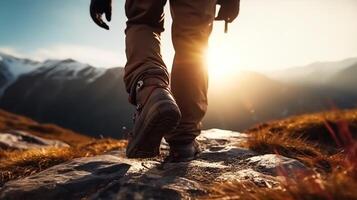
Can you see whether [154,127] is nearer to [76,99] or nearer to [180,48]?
[180,48]

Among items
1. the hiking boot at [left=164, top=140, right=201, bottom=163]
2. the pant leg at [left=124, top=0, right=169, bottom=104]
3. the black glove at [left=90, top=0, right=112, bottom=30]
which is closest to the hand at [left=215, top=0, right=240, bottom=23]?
the pant leg at [left=124, top=0, right=169, bottom=104]

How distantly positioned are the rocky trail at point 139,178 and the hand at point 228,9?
1.47 meters

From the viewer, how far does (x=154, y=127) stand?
3119 mm

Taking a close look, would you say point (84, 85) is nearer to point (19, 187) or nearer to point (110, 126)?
point (110, 126)

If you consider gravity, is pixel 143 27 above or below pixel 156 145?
above

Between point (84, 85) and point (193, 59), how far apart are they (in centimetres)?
16603

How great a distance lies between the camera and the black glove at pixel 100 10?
3793 mm

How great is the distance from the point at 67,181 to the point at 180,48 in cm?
142

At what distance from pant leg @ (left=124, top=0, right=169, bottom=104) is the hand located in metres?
0.96

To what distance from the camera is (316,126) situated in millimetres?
8227

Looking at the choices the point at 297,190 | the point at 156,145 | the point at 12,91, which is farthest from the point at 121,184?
the point at 12,91

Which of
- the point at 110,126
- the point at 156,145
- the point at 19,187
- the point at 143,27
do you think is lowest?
the point at 110,126

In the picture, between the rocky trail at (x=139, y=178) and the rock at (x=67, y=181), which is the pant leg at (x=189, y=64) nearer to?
the rocky trail at (x=139, y=178)

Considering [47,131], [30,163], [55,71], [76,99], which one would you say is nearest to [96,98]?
[76,99]
